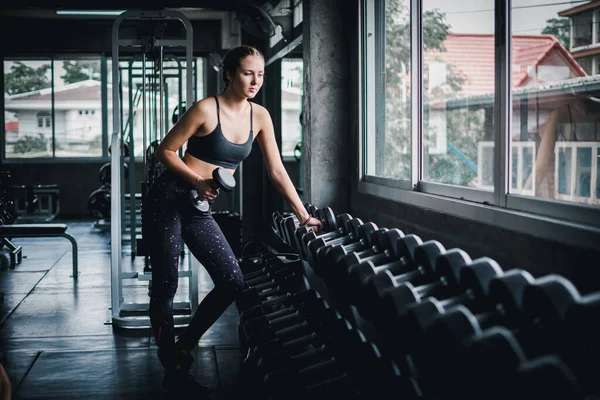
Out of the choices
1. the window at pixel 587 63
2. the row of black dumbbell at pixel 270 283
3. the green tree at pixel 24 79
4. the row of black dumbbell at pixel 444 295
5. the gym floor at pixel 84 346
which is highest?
the green tree at pixel 24 79

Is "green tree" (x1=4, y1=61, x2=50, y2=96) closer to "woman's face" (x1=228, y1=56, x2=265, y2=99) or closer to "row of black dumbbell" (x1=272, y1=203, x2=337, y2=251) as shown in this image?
"row of black dumbbell" (x1=272, y1=203, x2=337, y2=251)

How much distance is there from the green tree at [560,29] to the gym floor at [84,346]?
63.5 inches

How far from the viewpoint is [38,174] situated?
9.45 m

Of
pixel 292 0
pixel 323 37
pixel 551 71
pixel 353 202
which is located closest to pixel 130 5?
pixel 292 0

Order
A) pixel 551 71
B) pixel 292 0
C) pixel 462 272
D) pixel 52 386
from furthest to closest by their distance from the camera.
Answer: pixel 292 0, pixel 52 386, pixel 551 71, pixel 462 272

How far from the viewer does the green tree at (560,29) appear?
1.94 m

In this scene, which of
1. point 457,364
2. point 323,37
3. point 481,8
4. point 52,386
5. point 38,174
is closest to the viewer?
point 457,364

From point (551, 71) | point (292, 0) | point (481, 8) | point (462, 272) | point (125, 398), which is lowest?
point (125, 398)

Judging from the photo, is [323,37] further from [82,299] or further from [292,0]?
[82,299]

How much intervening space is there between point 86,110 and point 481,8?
8.29m

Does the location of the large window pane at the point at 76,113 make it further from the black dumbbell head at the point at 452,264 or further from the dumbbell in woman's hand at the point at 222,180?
the black dumbbell head at the point at 452,264

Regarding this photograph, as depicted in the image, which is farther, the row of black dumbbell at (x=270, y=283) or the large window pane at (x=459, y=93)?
the row of black dumbbell at (x=270, y=283)

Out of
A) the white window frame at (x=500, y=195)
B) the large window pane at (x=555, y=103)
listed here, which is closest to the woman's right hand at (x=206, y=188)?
the white window frame at (x=500, y=195)

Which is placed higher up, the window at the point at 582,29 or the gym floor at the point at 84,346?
the window at the point at 582,29
